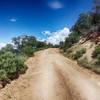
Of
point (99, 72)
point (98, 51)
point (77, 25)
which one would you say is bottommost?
point (99, 72)

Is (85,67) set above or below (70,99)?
above

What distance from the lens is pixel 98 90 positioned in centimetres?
547

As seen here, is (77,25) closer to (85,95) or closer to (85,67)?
(85,67)

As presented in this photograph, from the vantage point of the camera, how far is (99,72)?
25.9ft

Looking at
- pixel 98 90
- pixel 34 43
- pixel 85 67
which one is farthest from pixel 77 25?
pixel 98 90

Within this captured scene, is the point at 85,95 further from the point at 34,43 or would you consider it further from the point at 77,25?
the point at 34,43

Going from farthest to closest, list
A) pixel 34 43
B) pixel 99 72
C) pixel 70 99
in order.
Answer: pixel 34 43
pixel 99 72
pixel 70 99

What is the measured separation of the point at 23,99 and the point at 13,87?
Result: 1774mm

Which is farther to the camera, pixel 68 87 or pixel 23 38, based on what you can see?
pixel 23 38

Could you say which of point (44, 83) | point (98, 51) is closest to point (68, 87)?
point (44, 83)

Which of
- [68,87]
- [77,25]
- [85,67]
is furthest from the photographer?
[77,25]

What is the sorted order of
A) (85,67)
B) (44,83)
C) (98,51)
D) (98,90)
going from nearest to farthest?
1. (98,90)
2. (44,83)
3. (85,67)
4. (98,51)

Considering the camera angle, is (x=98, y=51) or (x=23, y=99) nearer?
(x=23, y=99)

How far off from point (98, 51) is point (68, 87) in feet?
24.5
